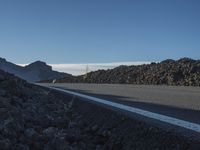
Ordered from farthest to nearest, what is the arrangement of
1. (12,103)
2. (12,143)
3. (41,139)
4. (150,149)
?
(12,103) < (41,139) < (12,143) < (150,149)

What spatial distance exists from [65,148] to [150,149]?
1.44 metres

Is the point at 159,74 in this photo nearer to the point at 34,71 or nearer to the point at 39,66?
the point at 34,71

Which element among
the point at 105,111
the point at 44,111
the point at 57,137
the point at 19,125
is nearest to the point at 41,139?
→ the point at 57,137

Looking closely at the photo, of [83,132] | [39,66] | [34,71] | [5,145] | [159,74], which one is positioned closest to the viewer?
[5,145]

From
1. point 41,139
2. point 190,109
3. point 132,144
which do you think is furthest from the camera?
point 190,109

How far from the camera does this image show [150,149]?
760cm

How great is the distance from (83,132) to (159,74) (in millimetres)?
20815

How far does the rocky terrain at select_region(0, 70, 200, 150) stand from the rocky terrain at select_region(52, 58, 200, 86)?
47.8 feet

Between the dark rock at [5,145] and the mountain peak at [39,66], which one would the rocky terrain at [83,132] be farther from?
the mountain peak at [39,66]

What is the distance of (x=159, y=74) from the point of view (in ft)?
101

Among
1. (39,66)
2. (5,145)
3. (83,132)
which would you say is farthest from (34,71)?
(5,145)

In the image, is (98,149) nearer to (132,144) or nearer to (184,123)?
(132,144)

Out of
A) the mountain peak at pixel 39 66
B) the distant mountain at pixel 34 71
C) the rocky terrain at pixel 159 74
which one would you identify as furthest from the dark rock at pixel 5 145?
the mountain peak at pixel 39 66

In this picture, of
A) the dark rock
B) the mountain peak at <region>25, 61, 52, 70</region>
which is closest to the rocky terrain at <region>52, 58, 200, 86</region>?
the dark rock
